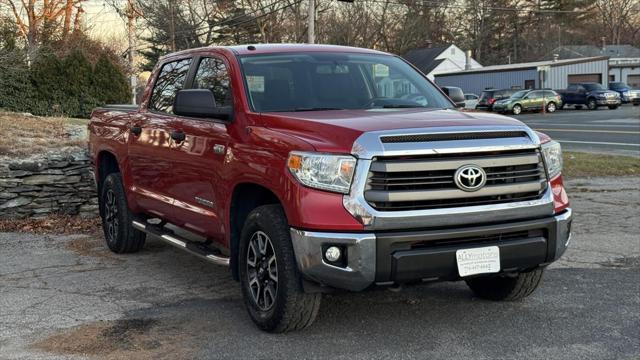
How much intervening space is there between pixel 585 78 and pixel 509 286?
56.0 meters

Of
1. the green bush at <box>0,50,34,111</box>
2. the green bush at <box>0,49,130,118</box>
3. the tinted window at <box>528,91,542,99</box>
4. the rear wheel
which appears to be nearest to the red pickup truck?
the green bush at <box>0,50,34,111</box>

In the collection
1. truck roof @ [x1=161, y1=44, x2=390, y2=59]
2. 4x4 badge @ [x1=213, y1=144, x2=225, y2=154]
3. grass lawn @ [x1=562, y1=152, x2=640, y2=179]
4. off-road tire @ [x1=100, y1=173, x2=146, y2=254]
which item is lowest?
grass lawn @ [x1=562, y1=152, x2=640, y2=179]

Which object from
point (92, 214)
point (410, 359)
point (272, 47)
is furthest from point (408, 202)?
point (92, 214)

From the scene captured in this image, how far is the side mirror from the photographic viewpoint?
5.05m

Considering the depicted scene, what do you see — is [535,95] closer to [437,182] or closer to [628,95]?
[628,95]

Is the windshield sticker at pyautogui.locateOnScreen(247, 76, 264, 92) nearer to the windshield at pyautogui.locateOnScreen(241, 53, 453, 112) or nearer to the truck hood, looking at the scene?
the windshield at pyautogui.locateOnScreen(241, 53, 453, 112)

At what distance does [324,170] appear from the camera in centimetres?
418

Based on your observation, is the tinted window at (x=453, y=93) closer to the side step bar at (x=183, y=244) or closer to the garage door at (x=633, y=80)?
the side step bar at (x=183, y=244)

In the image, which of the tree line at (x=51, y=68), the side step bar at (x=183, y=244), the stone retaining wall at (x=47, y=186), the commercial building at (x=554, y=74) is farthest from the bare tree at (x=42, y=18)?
the commercial building at (x=554, y=74)

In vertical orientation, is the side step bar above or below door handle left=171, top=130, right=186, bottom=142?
below

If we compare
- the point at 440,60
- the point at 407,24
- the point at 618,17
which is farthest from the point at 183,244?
the point at 618,17

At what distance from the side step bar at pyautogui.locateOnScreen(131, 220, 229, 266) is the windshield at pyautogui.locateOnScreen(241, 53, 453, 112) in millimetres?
1108

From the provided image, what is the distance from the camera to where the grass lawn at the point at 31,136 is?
10117 millimetres

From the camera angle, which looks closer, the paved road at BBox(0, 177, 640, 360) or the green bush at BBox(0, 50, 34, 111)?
the paved road at BBox(0, 177, 640, 360)
